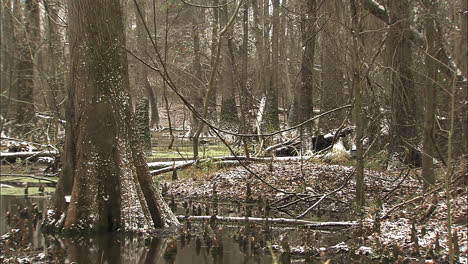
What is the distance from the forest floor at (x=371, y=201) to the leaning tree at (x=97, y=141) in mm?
2202

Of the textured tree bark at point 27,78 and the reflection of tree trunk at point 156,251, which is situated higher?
the textured tree bark at point 27,78

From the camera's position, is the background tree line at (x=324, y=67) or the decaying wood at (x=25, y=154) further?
the decaying wood at (x=25, y=154)

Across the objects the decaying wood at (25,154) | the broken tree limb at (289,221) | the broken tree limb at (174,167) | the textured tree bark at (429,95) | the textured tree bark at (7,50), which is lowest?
the broken tree limb at (289,221)

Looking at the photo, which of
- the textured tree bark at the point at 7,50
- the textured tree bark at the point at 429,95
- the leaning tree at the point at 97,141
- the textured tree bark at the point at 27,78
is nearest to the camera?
the textured tree bark at the point at 429,95

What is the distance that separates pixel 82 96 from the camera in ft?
26.2

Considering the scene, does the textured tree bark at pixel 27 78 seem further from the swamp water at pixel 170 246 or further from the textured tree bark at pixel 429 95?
the textured tree bark at pixel 429 95

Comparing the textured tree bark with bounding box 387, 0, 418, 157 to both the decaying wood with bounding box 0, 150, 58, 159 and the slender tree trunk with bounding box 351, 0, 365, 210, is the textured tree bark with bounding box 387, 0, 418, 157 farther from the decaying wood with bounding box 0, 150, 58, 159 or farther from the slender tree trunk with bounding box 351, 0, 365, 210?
the decaying wood with bounding box 0, 150, 58, 159

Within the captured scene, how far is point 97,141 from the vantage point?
26.0ft

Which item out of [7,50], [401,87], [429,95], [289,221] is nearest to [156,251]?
[289,221]

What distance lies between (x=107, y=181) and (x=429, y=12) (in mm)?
5347

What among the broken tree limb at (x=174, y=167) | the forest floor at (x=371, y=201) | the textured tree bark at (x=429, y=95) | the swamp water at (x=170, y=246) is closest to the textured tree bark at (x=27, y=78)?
the broken tree limb at (x=174, y=167)

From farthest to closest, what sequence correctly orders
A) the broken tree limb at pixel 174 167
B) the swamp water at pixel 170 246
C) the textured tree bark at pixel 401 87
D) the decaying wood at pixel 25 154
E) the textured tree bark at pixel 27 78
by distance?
the textured tree bark at pixel 27 78 < the decaying wood at pixel 25 154 < the broken tree limb at pixel 174 167 < the textured tree bark at pixel 401 87 < the swamp water at pixel 170 246

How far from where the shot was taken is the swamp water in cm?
677

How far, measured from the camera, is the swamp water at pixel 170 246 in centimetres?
A: 677
